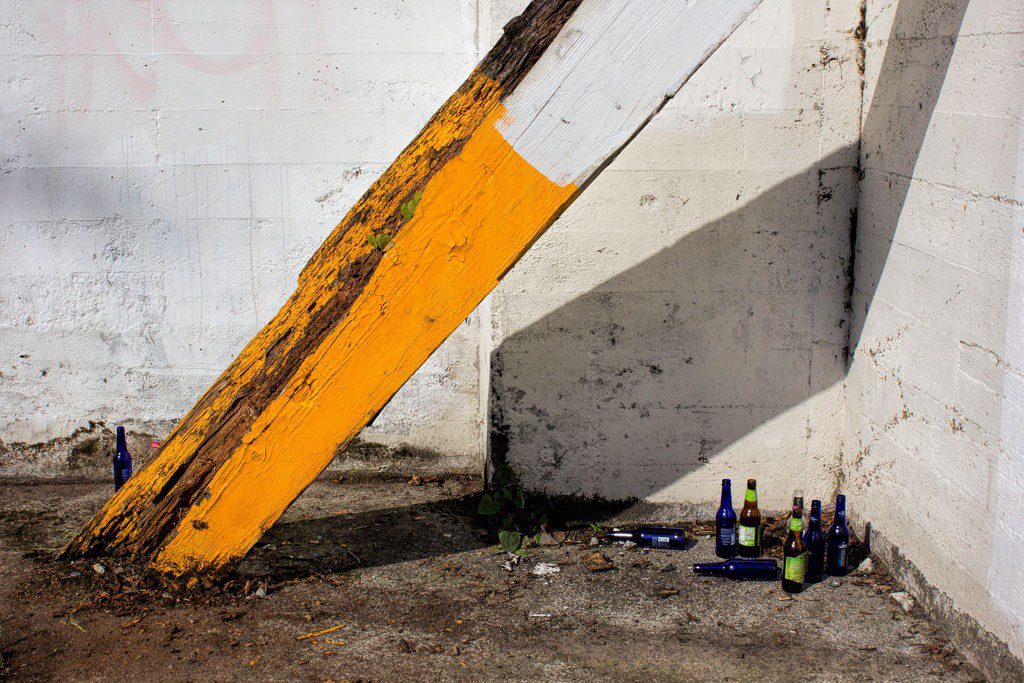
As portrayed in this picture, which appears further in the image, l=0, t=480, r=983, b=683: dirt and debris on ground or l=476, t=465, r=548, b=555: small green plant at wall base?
l=476, t=465, r=548, b=555: small green plant at wall base

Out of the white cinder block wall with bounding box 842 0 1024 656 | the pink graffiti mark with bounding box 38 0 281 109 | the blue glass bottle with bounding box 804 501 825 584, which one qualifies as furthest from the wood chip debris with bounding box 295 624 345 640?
the pink graffiti mark with bounding box 38 0 281 109

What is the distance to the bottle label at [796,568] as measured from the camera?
4199 millimetres

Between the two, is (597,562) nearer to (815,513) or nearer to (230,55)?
(815,513)

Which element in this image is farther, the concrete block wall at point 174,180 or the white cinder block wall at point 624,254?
the concrete block wall at point 174,180

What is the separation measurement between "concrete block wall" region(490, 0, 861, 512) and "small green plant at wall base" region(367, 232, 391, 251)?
137 cm

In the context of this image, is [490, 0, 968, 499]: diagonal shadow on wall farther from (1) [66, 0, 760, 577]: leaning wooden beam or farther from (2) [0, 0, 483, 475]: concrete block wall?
(1) [66, 0, 760, 577]: leaning wooden beam

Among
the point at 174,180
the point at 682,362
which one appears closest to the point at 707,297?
the point at 682,362

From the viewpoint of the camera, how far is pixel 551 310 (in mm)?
4793

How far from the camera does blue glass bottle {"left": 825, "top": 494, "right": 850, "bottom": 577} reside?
437 centimetres

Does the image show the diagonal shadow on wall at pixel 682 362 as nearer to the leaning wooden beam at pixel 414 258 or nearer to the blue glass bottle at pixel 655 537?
the blue glass bottle at pixel 655 537

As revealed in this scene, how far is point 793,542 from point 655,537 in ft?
2.39

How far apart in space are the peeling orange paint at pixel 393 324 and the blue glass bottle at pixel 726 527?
1.94 m

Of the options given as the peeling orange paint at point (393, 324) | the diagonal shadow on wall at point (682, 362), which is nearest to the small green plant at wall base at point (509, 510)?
the diagonal shadow on wall at point (682, 362)

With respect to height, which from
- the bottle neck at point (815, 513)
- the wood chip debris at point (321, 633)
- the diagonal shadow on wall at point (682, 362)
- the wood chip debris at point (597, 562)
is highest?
the diagonal shadow on wall at point (682, 362)
